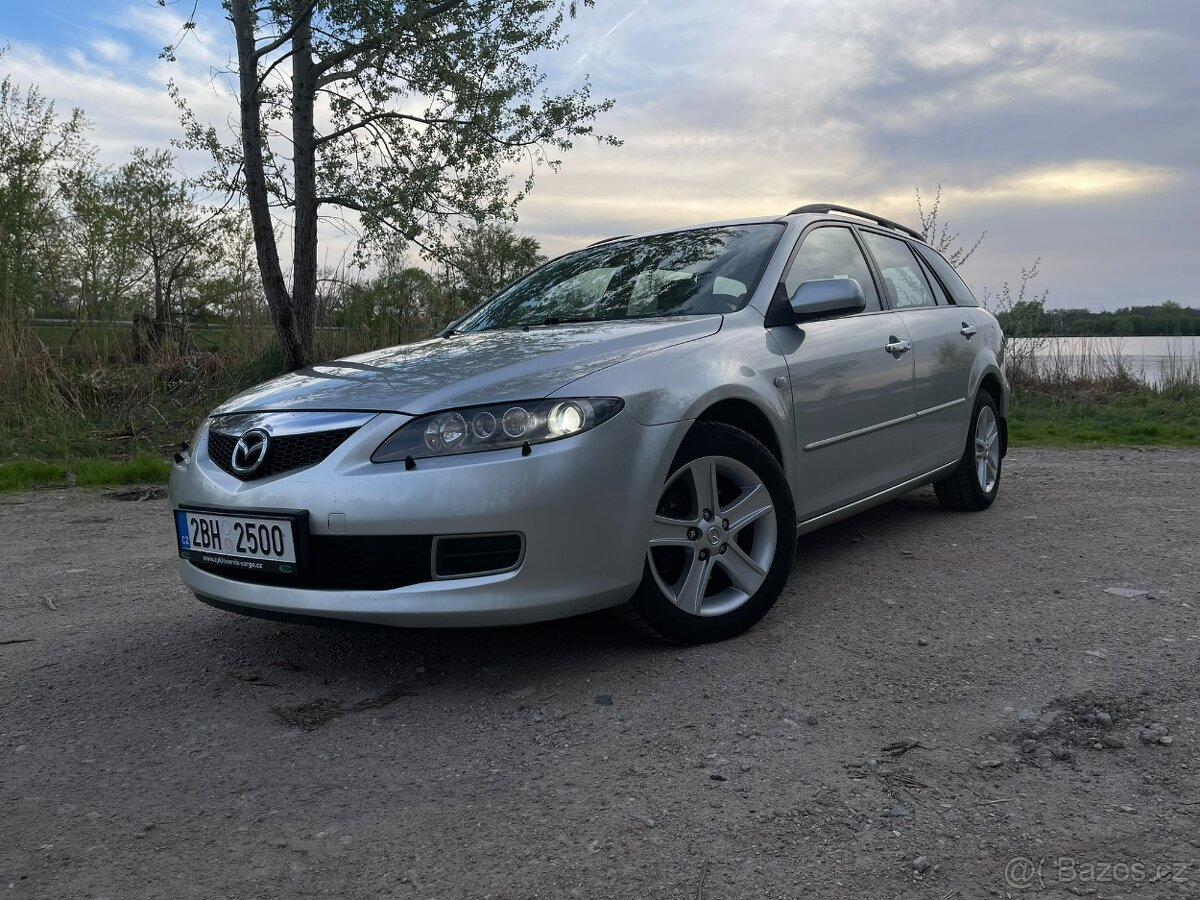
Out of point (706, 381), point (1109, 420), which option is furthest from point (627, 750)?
point (1109, 420)

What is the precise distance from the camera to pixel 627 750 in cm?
250

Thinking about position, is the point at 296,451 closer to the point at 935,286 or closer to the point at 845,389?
the point at 845,389

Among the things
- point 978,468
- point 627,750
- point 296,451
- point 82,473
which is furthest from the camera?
point 82,473

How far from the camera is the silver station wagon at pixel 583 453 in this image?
2791 millimetres

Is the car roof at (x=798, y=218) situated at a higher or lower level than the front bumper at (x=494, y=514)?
higher

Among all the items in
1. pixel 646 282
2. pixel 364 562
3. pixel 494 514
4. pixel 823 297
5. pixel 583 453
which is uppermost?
pixel 646 282

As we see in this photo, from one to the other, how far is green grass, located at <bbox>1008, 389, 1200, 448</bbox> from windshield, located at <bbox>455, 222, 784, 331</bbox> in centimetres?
630

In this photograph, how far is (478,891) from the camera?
188 cm

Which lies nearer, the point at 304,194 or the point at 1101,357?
the point at 304,194

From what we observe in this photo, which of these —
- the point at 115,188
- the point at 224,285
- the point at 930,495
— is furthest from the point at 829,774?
the point at 115,188

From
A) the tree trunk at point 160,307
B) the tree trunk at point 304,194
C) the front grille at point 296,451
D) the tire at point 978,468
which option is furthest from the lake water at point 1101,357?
the front grille at point 296,451

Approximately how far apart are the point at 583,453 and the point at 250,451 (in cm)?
107

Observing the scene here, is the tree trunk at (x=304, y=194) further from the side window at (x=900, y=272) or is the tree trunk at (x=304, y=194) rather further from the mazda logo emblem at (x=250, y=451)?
the mazda logo emblem at (x=250, y=451)

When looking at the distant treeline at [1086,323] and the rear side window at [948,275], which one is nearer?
the rear side window at [948,275]
